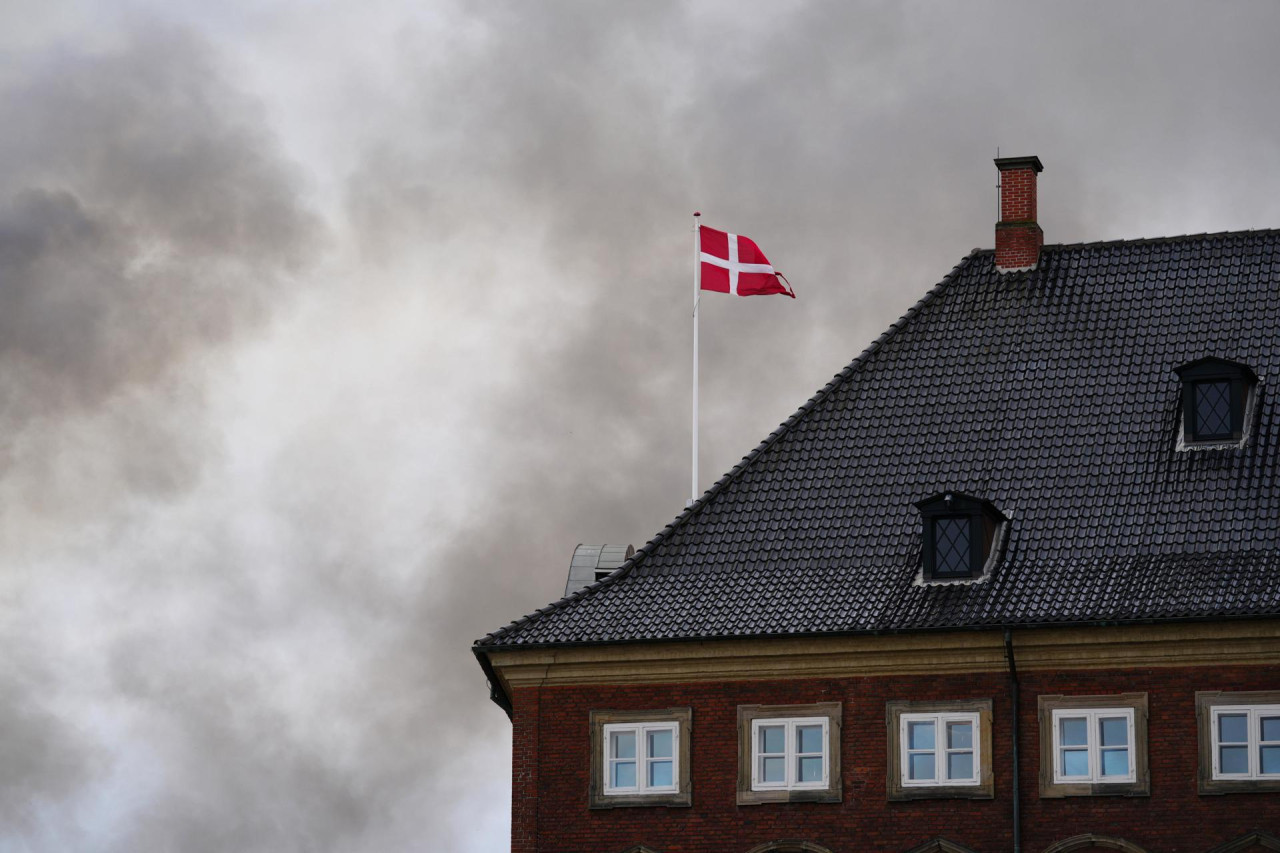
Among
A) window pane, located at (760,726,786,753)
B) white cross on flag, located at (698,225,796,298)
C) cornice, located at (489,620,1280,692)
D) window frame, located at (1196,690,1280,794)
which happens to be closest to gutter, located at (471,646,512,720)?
cornice, located at (489,620,1280,692)

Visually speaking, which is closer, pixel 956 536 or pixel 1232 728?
pixel 1232 728

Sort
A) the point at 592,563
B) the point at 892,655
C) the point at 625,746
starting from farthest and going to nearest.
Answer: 1. the point at 592,563
2. the point at 625,746
3. the point at 892,655

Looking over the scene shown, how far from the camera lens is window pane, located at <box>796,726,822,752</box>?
52.6 m

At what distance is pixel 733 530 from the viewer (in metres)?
55.6

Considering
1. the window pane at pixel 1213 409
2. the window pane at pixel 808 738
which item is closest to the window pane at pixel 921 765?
the window pane at pixel 808 738

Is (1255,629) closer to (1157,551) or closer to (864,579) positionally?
(1157,551)

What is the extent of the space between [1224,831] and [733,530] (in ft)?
38.7

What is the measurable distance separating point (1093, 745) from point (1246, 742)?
2.82m

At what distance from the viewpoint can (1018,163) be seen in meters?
Result: 61.4

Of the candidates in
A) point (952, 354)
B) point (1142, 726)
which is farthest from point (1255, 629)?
point (952, 354)

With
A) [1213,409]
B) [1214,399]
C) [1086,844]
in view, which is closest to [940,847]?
[1086,844]

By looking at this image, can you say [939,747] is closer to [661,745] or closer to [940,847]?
[940,847]

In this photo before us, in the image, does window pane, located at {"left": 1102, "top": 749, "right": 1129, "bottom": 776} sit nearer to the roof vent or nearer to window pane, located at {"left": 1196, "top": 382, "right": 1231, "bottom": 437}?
window pane, located at {"left": 1196, "top": 382, "right": 1231, "bottom": 437}

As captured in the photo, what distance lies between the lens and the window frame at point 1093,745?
5050 centimetres
